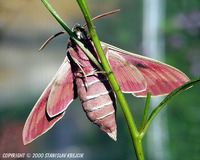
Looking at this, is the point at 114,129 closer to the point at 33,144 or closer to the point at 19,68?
the point at 33,144

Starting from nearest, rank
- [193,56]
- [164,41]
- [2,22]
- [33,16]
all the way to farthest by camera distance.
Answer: [2,22] → [33,16] → [193,56] → [164,41]

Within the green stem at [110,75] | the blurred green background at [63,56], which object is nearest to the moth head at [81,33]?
the green stem at [110,75]

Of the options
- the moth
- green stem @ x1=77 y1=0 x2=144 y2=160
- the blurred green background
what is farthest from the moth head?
the blurred green background

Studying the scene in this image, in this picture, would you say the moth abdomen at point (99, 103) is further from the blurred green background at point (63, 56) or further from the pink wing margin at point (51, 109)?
the blurred green background at point (63, 56)

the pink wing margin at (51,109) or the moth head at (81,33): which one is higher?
the moth head at (81,33)

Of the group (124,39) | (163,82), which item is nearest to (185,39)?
(124,39)

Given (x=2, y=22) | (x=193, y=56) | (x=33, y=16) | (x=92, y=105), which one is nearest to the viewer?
(x=92, y=105)
